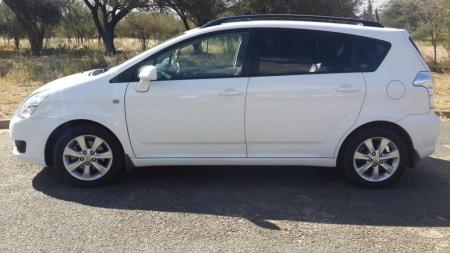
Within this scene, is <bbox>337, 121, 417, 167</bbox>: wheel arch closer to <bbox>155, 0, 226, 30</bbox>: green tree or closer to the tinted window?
the tinted window

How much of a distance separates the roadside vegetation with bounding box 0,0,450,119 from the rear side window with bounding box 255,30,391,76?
15.7 feet

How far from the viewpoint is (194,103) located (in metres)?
5.00

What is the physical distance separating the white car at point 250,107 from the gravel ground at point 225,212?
0.30 meters

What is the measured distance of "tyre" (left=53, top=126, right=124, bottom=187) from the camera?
16.7 ft

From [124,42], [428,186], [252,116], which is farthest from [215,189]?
[124,42]

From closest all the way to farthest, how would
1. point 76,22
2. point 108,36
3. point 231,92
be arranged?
point 231,92 < point 108,36 < point 76,22

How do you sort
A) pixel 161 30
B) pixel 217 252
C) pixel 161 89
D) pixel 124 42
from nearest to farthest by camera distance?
pixel 217 252 < pixel 161 89 < pixel 161 30 < pixel 124 42

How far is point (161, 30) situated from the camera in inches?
1314

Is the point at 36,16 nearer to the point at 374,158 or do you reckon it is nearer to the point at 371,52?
the point at 371,52

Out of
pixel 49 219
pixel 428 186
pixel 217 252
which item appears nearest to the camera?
pixel 217 252

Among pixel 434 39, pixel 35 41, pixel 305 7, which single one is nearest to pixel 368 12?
pixel 305 7

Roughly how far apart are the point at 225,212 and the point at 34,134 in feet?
6.98

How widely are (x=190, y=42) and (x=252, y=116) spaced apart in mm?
981

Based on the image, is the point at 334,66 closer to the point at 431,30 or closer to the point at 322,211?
the point at 322,211
